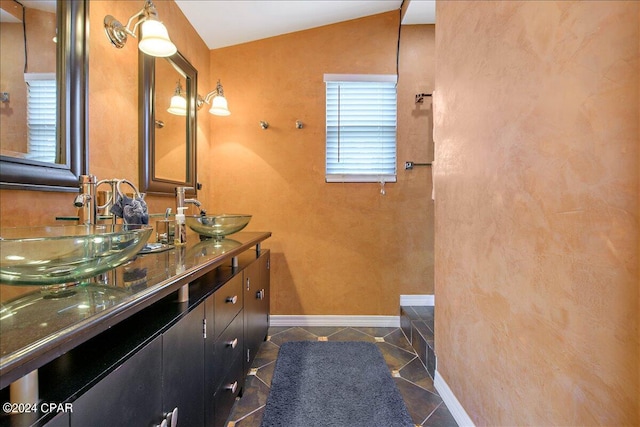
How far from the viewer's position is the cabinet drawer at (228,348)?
119cm

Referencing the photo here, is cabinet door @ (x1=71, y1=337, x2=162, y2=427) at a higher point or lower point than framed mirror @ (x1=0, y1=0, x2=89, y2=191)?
lower

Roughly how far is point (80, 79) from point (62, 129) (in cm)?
23

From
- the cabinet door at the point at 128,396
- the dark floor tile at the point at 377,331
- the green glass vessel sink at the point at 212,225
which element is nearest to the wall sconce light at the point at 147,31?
the green glass vessel sink at the point at 212,225

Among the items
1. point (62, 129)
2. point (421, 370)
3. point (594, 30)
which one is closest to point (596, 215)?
point (594, 30)

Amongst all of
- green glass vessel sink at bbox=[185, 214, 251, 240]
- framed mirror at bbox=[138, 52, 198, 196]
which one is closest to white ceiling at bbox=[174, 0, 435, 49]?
framed mirror at bbox=[138, 52, 198, 196]

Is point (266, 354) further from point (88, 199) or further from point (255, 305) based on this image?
point (88, 199)

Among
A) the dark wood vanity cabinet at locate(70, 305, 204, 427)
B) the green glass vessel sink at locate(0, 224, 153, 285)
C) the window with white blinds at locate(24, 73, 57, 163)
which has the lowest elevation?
the dark wood vanity cabinet at locate(70, 305, 204, 427)

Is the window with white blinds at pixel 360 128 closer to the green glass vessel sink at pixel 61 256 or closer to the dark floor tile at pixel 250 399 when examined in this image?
the dark floor tile at pixel 250 399

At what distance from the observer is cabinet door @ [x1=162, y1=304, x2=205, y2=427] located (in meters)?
0.82

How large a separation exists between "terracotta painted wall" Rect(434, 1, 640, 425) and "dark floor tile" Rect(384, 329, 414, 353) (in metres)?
0.79

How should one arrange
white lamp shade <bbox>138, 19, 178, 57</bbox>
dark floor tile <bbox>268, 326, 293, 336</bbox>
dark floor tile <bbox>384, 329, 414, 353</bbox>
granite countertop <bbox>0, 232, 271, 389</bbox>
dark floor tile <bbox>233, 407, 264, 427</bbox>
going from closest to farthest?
granite countertop <bbox>0, 232, 271, 389</bbox>
white lamp shade <bbox>138, 19, 178, 57</bbox>
dark floor tile <bbox>233, 407, 264, 427</bbox>
dark floor tile <bbox>384, 329, 414, 353</bbox>
dark floor tile <bbox>268, 326, 293, 336</bbox>

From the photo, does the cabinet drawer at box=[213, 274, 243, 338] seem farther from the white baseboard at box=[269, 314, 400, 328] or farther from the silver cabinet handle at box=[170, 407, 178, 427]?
the white baseboard at box=[269, 314, 400, 328]

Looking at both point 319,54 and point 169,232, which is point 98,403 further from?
point 319,54

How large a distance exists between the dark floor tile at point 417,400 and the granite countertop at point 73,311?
1.39 m
